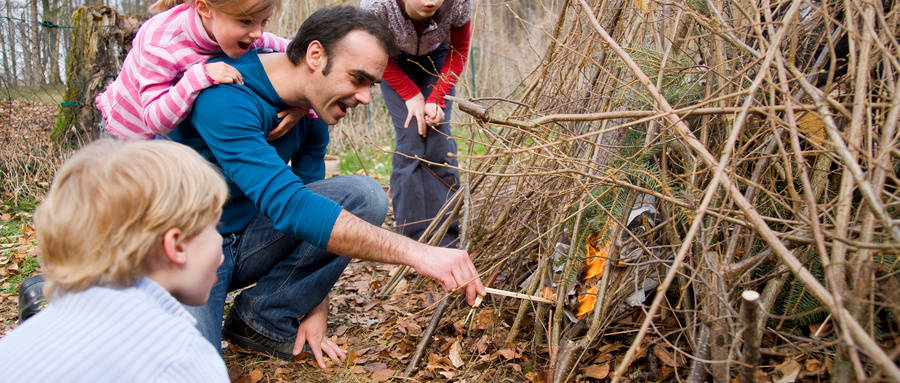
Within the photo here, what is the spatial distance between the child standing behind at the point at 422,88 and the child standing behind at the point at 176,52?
749 mm

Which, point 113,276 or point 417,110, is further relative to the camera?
point 417,110

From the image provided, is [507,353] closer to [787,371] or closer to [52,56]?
[787,371]

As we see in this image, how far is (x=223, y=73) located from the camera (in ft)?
7.16

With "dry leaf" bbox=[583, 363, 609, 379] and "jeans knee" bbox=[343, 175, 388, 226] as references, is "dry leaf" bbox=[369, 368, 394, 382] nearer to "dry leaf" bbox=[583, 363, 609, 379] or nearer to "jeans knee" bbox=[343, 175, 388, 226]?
"jeans knee" bbox=[343, 175, 388, 226]

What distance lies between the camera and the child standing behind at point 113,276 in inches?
47.4

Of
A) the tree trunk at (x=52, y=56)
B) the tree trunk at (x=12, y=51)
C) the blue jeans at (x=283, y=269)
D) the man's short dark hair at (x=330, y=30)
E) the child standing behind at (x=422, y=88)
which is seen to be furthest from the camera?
the tree trunk at (x=52, y=56)

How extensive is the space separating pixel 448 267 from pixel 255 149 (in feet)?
2.44

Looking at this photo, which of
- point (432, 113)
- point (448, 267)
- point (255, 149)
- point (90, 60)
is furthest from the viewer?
point (90, 60)

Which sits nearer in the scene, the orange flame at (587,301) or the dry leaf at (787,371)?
the dry leaf at (787,371)

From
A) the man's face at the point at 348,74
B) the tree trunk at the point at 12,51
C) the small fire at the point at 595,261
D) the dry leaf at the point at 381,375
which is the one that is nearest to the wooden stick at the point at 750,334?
the small fire at the point at 595,261

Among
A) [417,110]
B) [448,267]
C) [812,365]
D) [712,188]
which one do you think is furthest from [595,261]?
[417,110]

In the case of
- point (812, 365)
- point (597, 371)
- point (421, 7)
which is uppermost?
point (421, 7)

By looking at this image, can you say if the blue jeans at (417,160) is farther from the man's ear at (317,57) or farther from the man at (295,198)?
the man's ear at (317,57)

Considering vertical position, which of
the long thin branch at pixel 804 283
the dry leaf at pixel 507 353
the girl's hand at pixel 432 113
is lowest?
the dry leaf at pixel 507 353
